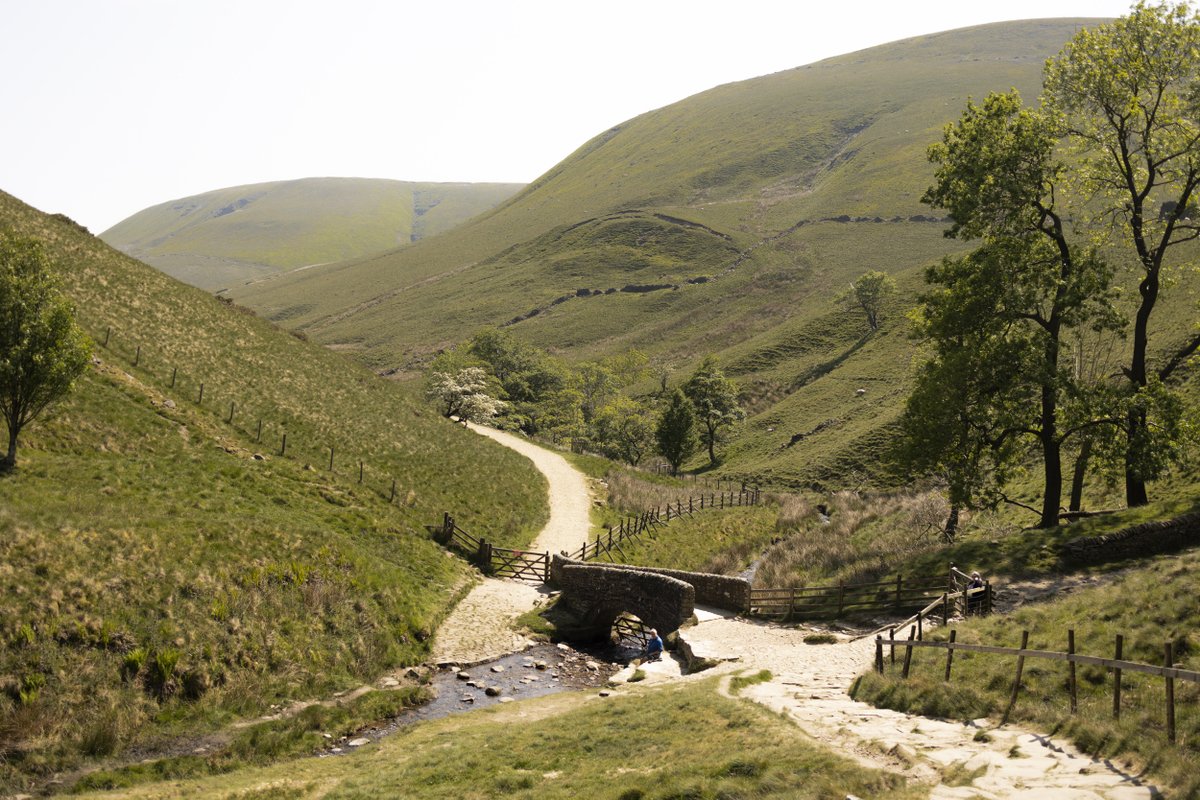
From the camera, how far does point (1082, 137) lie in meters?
26.7

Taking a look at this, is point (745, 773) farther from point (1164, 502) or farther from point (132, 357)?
point (132, 357)

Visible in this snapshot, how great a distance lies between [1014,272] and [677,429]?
49267mm

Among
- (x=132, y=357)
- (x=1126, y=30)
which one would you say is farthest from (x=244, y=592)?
(x=1126, y=30)

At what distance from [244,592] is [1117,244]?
31.1 metres

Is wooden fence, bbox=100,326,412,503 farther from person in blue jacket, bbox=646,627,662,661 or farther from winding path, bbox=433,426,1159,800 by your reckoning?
person in blue jacket, bbox=646,627,662,661

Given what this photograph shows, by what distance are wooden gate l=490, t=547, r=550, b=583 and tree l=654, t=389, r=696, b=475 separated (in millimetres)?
38739

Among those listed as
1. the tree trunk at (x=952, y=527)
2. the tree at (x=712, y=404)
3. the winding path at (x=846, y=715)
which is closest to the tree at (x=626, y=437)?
the tree at (x=712, y=404)

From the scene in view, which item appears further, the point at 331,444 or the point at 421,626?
the point at 331,444

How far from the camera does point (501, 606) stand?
32.8 m

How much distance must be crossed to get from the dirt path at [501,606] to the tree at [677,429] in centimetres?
2434

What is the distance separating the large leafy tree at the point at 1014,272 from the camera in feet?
85.5

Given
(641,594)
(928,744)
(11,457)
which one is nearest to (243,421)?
(11,457)

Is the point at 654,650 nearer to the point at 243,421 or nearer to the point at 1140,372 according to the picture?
the point at 1140,372

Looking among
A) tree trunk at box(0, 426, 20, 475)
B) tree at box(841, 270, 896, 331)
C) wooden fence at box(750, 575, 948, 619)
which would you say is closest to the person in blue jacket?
wooden fence at box(750, 575, 948, 619)
